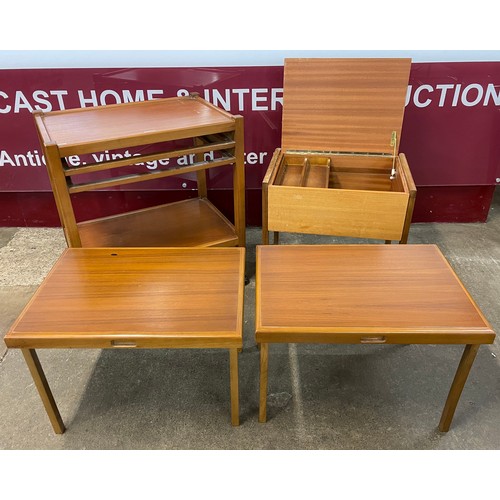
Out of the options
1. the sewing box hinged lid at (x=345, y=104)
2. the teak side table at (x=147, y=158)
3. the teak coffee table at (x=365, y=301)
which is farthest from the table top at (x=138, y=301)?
the sewing box hinged lid at (x=345, y=104)

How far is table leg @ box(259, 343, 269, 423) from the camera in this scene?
139cm

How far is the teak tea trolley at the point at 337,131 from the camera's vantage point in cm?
202

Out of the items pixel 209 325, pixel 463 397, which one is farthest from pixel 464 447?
pixel 209 325

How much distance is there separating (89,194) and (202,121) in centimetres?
113

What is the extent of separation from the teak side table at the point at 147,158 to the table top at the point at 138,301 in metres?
0.32

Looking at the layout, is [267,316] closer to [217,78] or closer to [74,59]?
[217,78]

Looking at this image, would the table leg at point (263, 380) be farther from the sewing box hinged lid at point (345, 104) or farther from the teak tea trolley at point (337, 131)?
the sewing box hinged lid at point (345, 104)

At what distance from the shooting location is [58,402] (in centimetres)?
166

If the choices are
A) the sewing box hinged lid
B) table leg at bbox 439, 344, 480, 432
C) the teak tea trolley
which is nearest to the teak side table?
the teak tea trolley

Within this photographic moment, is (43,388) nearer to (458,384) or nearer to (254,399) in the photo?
(254,399)

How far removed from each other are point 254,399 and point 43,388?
732mm

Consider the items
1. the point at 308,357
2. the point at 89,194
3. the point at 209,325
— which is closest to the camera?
the point at 209,325

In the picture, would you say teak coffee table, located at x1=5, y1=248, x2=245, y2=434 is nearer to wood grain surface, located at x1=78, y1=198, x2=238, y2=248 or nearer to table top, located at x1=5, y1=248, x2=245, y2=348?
table top, located at x1=5, y1=248, x2=245, y2=348

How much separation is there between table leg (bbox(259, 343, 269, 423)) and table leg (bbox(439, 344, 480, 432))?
61 cm
